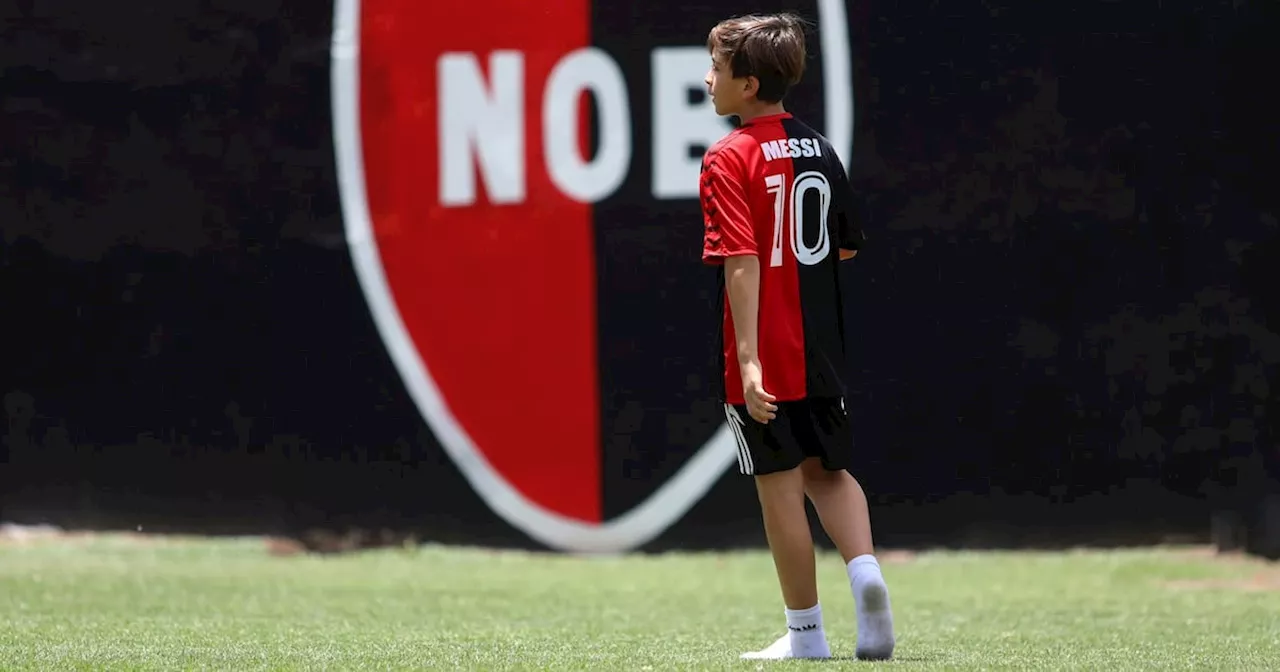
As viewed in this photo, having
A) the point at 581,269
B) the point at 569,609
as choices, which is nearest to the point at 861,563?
the point at 569,609

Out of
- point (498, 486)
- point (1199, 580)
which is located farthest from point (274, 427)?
point (1199, 580)

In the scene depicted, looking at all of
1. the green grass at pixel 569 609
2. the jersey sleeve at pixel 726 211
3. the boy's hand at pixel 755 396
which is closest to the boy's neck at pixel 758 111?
the jersey sleeve at pixel 726 211

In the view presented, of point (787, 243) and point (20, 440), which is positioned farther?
point (20, 440)

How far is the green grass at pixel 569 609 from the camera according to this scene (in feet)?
11.4

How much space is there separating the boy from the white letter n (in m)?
2.56

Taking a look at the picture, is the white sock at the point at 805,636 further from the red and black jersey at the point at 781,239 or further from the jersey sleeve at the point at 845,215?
the jersey sleeve at the point at 845,215

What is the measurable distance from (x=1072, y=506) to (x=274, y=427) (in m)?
2.61

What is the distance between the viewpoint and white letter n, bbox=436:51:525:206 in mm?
5926

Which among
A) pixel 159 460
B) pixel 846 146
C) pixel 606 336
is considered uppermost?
pixel 846 146

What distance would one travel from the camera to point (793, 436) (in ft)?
11.0

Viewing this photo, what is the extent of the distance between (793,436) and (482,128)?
2.84 meters

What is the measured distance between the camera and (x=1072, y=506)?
5.83 m

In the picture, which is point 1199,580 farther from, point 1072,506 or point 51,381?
point 51,381

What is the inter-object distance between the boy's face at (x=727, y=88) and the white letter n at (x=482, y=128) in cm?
256
